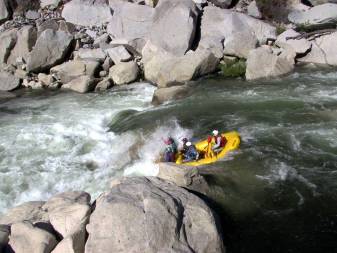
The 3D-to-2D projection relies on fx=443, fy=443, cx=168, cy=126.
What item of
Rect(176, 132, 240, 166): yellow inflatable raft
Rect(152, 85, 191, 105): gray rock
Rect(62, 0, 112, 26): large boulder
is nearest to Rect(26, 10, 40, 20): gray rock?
Rect(62, 0, 112, 26): large boulder

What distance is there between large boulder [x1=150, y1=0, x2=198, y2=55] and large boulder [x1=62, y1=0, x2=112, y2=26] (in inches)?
133

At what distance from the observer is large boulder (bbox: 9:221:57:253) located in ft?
19.1

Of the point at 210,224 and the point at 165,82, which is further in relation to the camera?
the point at 165,82

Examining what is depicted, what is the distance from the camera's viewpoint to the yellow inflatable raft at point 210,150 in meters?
9.91

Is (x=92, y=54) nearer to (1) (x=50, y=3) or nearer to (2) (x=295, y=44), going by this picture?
(1) (x=50, y=3)

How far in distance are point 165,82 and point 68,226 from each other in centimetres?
951

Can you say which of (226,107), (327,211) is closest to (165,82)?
(226,107)

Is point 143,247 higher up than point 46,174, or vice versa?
point 143,247

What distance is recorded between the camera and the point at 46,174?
10.5 m

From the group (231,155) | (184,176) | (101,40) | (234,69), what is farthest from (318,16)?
(184,176)

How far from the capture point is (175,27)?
17078 mm

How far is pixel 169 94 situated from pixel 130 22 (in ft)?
19.9

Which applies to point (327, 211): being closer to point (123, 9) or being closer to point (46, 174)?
point (46, 174)

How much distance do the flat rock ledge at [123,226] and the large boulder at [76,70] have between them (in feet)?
34.8
